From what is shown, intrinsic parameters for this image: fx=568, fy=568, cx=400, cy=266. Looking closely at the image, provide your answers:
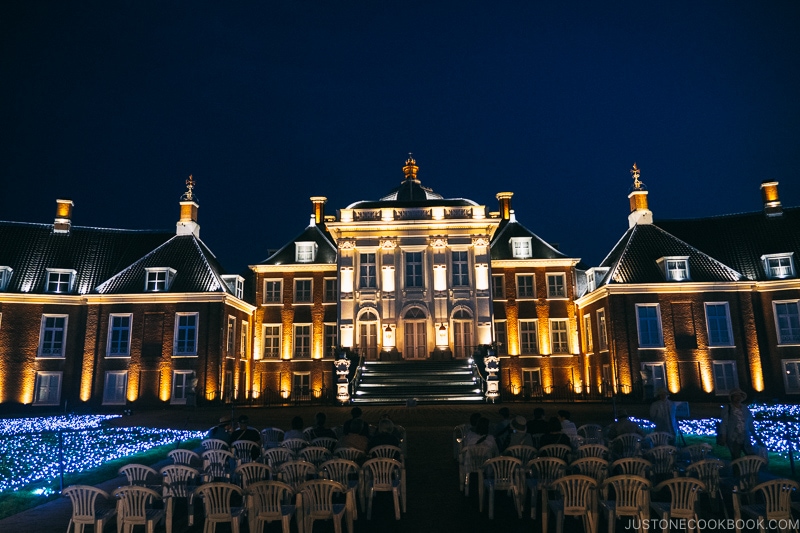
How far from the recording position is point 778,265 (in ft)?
96.7

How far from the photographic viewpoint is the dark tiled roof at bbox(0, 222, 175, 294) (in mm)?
30203

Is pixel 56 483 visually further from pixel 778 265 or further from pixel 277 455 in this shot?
pixel 778 265

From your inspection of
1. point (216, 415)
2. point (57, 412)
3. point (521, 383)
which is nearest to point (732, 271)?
point (521, 383)

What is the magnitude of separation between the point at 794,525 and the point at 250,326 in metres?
→ 30.9

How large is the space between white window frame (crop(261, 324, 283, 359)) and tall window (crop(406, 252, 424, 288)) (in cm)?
859

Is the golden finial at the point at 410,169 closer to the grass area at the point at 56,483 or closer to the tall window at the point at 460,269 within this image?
the tall window at the point at 460,269

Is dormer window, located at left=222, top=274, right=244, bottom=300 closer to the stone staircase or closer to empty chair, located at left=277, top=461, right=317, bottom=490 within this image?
the stone staircase

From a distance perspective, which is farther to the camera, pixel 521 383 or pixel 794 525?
pixel 521 383

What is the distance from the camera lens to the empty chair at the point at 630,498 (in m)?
6.35

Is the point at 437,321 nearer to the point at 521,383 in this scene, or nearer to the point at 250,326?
the point at 521,383

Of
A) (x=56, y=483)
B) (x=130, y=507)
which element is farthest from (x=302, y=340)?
(x=130, y=507)

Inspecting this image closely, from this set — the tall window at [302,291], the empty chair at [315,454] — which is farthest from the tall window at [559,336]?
the empty chair at [315,454]

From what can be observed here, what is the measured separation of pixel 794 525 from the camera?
21.3ft

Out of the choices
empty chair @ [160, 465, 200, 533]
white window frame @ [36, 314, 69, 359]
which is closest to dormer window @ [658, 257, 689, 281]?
empty chair @ [160, 465, 200, 533]
